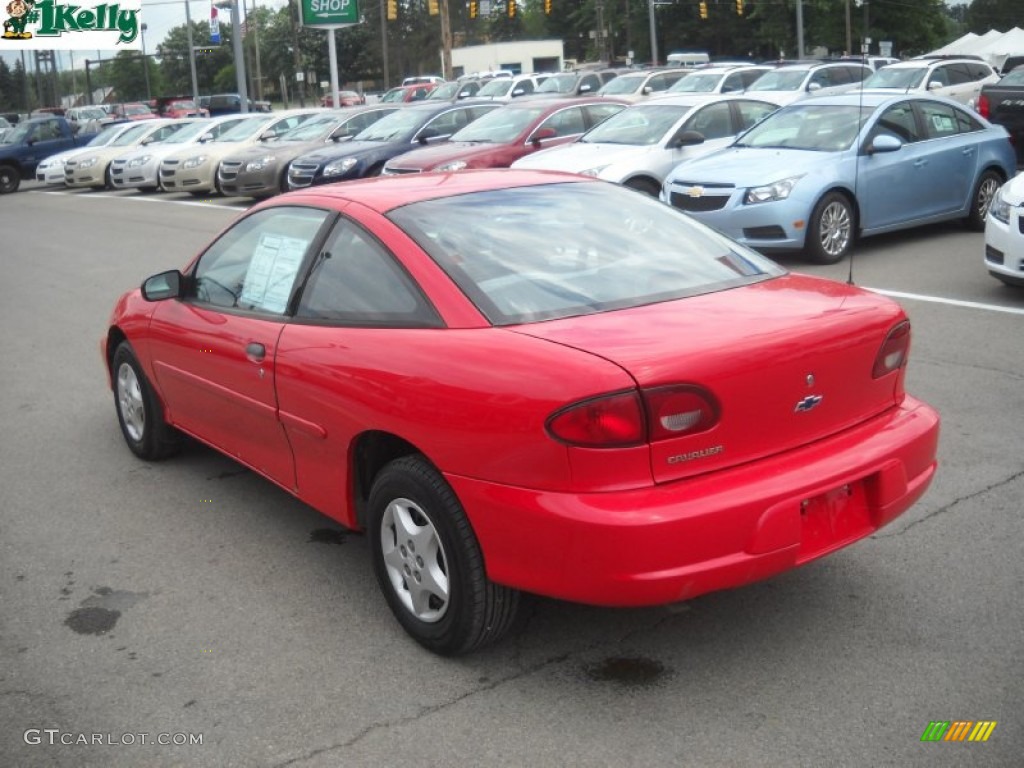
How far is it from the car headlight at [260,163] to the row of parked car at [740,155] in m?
0.03

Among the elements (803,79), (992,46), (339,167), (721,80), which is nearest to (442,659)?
(339,167)

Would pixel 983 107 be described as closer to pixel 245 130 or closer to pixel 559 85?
pixel 245 130

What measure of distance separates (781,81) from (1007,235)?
631 inches

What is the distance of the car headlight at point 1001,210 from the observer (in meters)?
8.94

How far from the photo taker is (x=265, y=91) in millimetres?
117438

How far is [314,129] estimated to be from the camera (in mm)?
23016

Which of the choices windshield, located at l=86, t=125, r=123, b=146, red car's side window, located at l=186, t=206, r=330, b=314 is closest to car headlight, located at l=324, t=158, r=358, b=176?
windshield, located at l=86, t=125, r=123, b=146

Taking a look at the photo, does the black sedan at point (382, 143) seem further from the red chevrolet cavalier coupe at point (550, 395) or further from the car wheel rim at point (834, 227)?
the red chevrolet cavalier coupe at point (550, 395)

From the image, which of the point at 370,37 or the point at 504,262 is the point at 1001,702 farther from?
the point at 370,37

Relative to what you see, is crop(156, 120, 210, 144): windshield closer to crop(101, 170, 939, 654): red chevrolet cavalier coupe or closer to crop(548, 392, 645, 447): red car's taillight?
crop(101, 170, 939, 654): red chevrolet cavalier coupe

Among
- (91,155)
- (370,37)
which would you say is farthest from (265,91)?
(91,155)

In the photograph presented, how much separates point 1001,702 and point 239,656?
238 cm

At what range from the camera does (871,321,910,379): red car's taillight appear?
154 inches

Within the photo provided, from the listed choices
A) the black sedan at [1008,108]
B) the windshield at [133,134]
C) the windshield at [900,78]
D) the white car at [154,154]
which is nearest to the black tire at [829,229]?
the black sedan at [1008,108]
